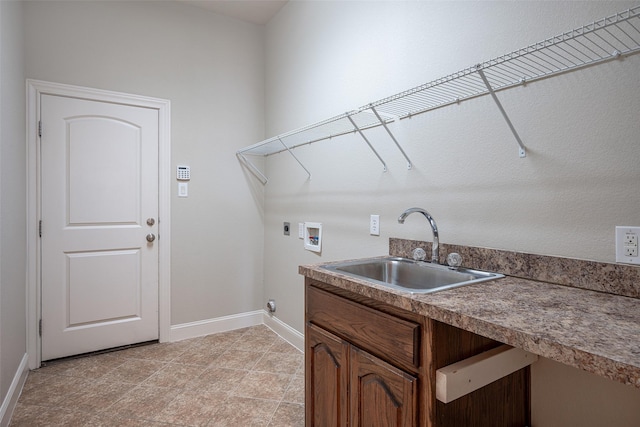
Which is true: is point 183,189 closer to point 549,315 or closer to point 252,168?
point 252,168

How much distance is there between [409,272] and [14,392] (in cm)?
229

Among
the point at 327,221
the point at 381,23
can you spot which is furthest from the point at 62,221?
the point at 381,23

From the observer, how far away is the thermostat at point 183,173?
2.81 metres

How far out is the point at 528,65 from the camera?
4.12 feet

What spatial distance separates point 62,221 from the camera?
2.41 meters

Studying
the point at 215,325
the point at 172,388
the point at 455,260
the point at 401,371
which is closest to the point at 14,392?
the point at 172,388

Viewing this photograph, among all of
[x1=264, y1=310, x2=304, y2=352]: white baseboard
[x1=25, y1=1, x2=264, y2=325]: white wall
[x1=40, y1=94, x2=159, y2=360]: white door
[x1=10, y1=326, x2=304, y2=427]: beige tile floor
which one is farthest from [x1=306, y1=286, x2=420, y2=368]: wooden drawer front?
[x1=40, y1=94, x2=159, y2=360]: white door

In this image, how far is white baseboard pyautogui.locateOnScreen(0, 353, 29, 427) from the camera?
1.66 m

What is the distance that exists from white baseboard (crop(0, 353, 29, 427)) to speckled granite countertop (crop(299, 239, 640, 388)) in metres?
1.86

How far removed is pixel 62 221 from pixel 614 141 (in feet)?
10.3

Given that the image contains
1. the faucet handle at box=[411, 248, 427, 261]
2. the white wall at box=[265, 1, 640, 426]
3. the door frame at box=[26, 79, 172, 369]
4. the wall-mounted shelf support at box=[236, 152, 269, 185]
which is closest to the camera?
the white wall at box=[265, 1, 640, 426]

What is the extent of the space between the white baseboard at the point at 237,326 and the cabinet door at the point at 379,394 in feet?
4.68

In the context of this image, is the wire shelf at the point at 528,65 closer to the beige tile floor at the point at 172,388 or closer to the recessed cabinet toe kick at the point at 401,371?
the recessed cabinet toe kick at the point at 401,371

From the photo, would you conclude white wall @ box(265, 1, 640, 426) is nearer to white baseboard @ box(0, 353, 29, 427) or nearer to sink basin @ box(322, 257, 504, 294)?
sink basin @ box(322, 257, 504, 294)
